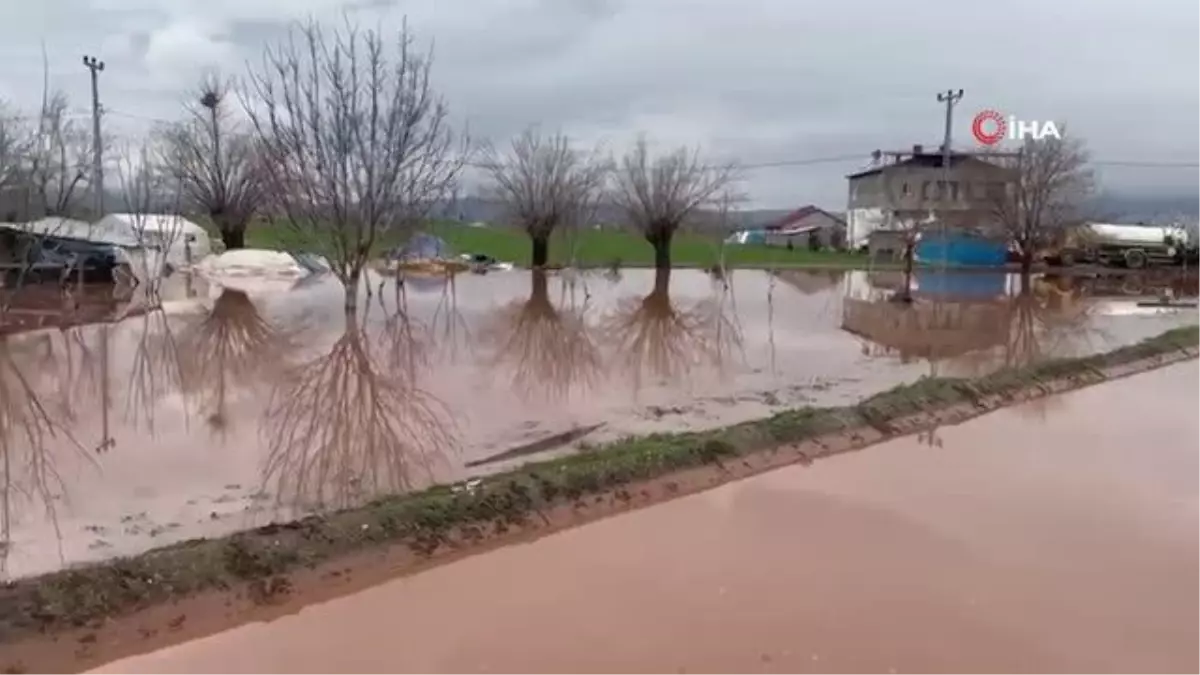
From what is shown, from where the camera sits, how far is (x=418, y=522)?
751 centimetres

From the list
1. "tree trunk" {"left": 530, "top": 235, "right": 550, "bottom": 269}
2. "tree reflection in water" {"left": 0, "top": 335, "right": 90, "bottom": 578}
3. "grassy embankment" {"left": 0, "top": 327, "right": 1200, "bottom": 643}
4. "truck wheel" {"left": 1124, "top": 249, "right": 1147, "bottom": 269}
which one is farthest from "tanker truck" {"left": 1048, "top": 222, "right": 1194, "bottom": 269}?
"tree reflection in water" {"left": 0, "top": 335, "right": 90, "bottom": 578}

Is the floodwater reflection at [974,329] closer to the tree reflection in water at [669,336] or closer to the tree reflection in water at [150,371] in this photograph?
the tree reflection in water at [669,336]

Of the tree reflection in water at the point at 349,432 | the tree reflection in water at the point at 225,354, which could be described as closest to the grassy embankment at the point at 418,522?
the tree reflection in water at the point at 349,432

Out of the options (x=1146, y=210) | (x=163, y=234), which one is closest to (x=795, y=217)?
(x=1146, y=210)

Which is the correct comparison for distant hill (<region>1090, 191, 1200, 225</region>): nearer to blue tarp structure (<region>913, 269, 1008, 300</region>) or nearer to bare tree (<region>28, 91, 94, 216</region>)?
blue tarp structure (<region>913, 269, 1008, 300</region>)

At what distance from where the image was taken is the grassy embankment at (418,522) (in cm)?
600

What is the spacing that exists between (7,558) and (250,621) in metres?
1.89

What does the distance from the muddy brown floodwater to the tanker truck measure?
135ft

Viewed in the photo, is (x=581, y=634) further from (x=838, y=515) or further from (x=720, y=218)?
(x=720, y=218)

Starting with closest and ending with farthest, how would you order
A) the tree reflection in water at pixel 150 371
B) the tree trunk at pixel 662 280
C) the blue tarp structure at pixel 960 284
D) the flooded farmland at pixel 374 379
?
1. the flooded farmland at pixel 374 379
2. the tree reflection in water at pixel 150 371
3. the blue tarp structure at pixel 960 284
4. the tree trunk at pixel 662 280

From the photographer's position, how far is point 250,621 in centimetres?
620

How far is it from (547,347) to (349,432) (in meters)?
7.74

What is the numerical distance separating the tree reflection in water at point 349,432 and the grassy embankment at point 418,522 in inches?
33.2

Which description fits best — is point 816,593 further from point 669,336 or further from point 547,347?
point 669,336
